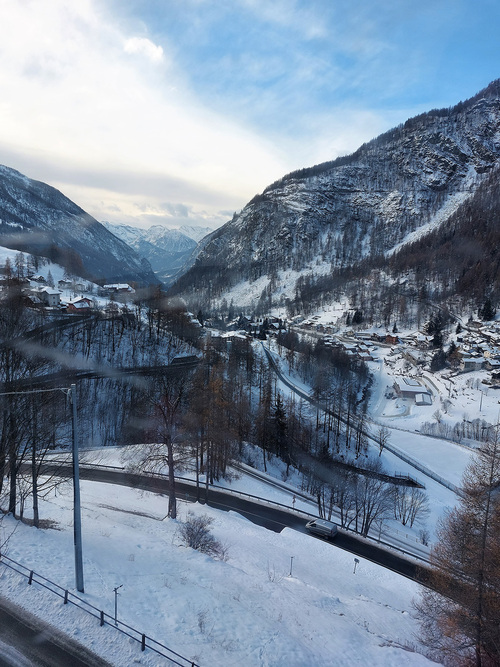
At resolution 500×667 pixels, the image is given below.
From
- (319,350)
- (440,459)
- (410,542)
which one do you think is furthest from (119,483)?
(319,350)

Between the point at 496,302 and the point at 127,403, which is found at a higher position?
the point at 496,302

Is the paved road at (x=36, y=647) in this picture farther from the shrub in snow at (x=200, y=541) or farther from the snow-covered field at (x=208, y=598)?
the shrub in snow at (x=200, y=541)

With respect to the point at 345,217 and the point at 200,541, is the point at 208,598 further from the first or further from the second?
the point at 345,217

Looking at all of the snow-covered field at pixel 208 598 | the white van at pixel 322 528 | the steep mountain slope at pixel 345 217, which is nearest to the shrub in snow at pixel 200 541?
the snow-covered field at pixel 208 598

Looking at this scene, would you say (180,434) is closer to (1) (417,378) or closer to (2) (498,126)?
(1) (417,378)

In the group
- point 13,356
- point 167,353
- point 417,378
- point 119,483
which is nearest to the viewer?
point 13,356

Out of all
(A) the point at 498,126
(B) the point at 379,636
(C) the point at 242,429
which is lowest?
(C) the point at 242,429

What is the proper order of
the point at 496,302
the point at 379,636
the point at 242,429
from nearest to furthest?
the point at 379,636 → the point at 242,429 → the point at 496,302
